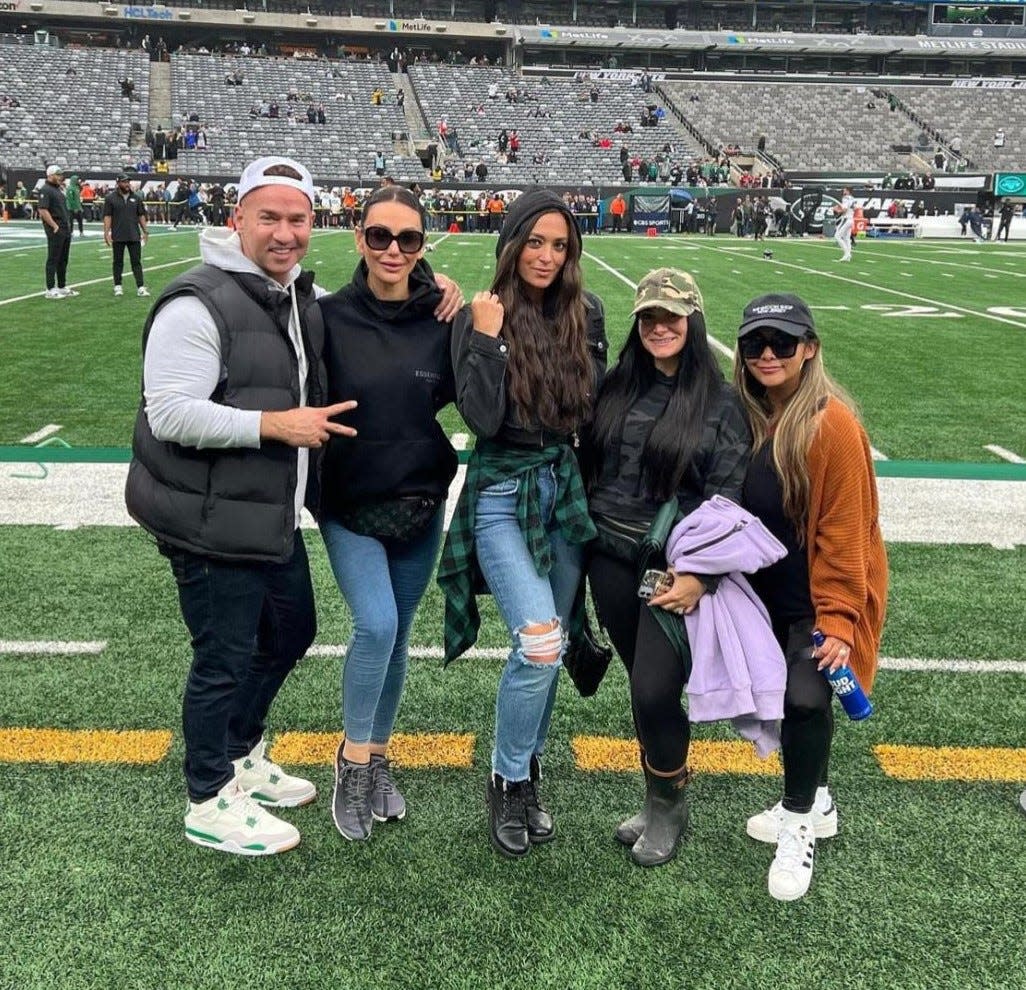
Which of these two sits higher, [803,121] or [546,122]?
[803,121]

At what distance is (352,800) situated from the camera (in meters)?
2.91

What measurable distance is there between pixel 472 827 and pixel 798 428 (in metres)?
1.52

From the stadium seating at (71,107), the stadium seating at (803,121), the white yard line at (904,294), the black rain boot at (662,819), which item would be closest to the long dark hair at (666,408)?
the black rain boot at (662,819)

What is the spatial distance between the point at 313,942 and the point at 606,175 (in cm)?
4777

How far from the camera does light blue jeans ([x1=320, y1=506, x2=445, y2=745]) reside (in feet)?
9.05

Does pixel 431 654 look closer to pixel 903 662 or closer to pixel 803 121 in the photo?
pixel 903 662

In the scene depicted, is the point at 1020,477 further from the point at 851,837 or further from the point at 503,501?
the point at 503,501

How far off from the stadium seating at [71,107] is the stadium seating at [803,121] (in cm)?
3081

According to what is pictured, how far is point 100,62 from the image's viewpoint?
55.7m

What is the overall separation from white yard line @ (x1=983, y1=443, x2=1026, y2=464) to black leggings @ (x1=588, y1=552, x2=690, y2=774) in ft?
16.9

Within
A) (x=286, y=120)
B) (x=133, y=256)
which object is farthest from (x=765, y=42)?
(x=133, y=256)

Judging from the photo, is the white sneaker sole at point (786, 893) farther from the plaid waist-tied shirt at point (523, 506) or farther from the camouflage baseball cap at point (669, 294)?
the camouflage baseball cap at point (669, 294)

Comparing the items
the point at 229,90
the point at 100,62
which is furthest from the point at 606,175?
the point at 100,62

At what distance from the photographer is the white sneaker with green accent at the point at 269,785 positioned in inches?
119
